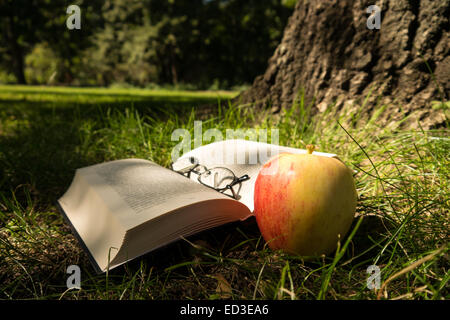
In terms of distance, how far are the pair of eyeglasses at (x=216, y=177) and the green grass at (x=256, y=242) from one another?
0.18m

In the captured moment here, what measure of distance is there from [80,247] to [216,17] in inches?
981

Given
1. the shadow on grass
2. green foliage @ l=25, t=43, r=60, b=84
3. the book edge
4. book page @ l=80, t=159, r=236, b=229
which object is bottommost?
the book edge

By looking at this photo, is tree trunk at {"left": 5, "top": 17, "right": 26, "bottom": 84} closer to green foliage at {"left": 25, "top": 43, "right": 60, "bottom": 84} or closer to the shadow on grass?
green foliage at {"left": 25, "top": 43, "right": 60, "bottom": 84}

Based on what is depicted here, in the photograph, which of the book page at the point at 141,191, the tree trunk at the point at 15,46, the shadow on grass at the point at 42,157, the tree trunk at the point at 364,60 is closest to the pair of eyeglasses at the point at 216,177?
the book page at the point at 141,191

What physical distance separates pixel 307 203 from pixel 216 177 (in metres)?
0.55

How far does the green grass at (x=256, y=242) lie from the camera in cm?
88

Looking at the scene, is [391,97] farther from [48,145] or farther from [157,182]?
[48,145]

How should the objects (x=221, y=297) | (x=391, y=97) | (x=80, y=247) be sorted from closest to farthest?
(x=221, y=297), (x=80, y=247), (x=391, y=97)

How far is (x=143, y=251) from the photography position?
38.8 inches

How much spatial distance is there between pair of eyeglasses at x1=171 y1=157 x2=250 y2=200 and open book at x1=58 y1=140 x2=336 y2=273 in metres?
0.02

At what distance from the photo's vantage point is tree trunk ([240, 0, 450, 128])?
1.89 m

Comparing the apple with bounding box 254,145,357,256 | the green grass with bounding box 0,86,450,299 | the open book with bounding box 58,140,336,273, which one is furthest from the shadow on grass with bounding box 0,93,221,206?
the apple with bounding box 254,145,357,256

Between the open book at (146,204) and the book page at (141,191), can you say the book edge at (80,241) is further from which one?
the book page at (141,191)
